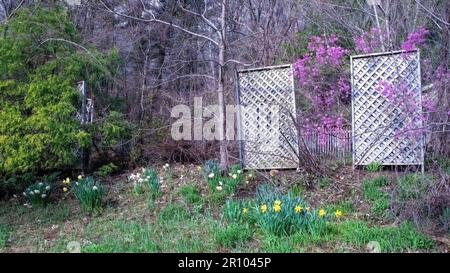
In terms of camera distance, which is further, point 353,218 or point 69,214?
point 69,214

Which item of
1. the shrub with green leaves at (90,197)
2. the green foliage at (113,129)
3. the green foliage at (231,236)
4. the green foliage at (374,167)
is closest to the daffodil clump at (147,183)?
the shrub with green leaves at (90,197)

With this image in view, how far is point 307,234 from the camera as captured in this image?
3438mm

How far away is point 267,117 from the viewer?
239 inches

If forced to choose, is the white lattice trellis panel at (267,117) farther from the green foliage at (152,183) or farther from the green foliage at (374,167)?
the green foliage at (152,183)

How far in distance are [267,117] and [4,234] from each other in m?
3.61

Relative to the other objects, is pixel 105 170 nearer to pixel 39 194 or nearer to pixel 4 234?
pixel 39 194

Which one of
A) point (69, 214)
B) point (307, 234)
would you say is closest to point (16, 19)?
point (69, 214)

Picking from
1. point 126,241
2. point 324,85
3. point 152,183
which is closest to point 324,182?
point 152,183

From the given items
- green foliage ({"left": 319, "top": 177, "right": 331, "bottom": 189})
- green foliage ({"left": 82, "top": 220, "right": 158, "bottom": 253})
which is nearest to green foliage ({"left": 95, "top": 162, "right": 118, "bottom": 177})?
green foliage ({"left": 82, "top": 220, "right": 158, "bottom": 253})

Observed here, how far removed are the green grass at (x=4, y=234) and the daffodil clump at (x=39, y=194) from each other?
724mm

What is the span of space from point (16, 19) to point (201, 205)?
3758 mm

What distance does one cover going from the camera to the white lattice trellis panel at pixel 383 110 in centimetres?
541
